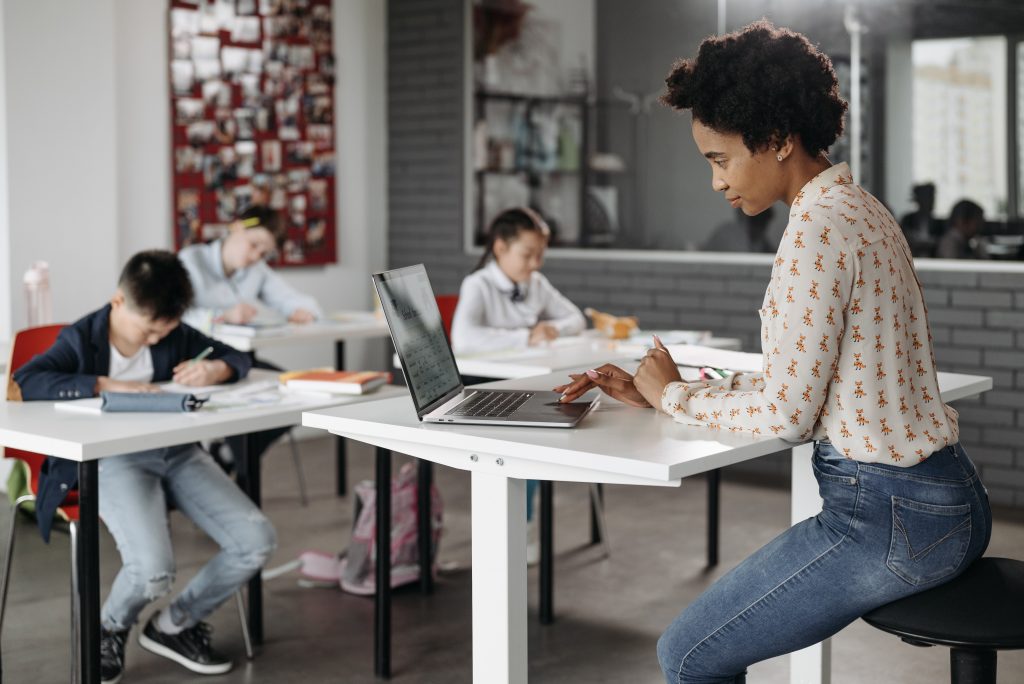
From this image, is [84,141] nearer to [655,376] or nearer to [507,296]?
[507,296]

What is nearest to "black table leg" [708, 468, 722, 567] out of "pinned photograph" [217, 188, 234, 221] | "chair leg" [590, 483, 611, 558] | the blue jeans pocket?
"chair leg" [590, 483, 611, 558]

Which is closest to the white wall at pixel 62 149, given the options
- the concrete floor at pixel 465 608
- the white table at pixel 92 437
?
the concrete floor at pixel 465 608

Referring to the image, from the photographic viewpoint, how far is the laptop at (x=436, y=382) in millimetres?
2049

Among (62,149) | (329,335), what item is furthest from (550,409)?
(62,149)

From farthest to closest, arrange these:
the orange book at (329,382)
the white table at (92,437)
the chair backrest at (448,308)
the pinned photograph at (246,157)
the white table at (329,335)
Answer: the pinned photograph at (246,157) → the chair backrest at (448,308) → the white table at (329,335) → the orange book at (329,382) → the white table at (92,437)

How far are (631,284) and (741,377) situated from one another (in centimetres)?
352

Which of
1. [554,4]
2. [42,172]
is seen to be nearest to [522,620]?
[42,172]

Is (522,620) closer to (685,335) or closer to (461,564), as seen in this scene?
(461,564)

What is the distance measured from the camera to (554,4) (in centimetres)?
597

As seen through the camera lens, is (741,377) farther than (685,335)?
No

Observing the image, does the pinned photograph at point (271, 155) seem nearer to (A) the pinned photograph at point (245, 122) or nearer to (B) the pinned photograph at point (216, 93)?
(A) the pinned photograph at point (245, 122)

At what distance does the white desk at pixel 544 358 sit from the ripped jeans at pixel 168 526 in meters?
0.70

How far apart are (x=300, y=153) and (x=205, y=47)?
2.44 feet

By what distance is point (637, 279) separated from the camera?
5.71 m
